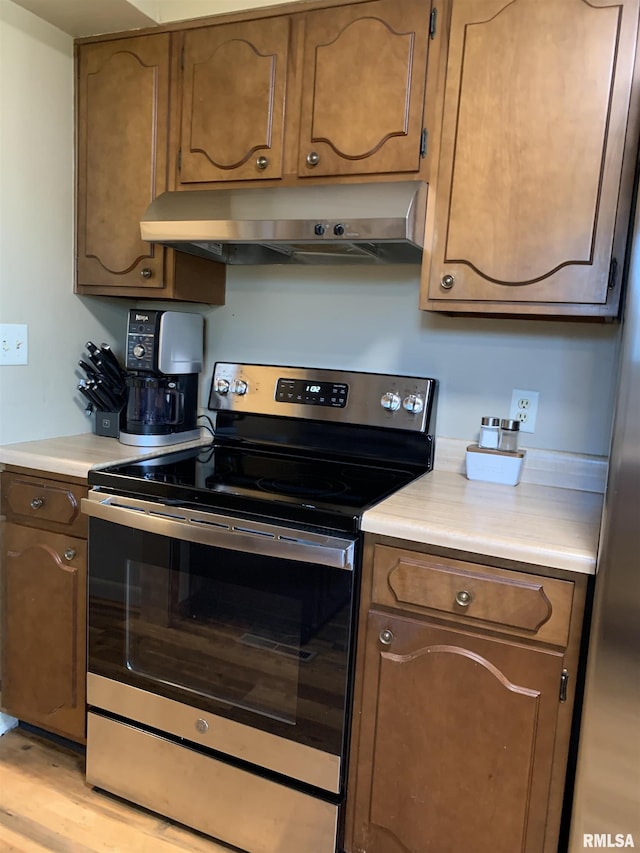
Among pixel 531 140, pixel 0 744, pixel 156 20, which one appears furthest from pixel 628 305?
pixel 0 744

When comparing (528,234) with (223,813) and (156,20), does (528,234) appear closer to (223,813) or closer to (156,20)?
(156,20)

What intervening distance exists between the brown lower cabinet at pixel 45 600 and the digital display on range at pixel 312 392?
0.70 m

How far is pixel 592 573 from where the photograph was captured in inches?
45.8

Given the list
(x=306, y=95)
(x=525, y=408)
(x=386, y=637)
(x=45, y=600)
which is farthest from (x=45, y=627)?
(x=306, y=95)

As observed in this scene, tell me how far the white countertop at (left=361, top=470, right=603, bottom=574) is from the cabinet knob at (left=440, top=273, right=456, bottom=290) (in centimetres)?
52

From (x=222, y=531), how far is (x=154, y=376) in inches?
28.9

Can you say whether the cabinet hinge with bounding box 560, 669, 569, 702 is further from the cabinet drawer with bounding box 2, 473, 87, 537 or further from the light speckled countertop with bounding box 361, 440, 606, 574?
the cabinet drawer with bounding box 2, 473, 87, 537

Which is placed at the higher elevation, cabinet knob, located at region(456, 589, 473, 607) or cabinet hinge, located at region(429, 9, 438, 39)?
cabinet hinge, located at region(429, 9, 438, 39)

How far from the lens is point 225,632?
1.49 m

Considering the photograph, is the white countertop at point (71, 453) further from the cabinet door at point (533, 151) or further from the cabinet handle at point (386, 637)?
the cabinet door at point (533, 151)

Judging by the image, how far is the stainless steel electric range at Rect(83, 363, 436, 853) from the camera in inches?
54.6

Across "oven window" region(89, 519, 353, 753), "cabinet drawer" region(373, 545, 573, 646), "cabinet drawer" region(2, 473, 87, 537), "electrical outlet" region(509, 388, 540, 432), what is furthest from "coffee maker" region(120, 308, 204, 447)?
"electrical outlet" region(509, 388, 540, 432)

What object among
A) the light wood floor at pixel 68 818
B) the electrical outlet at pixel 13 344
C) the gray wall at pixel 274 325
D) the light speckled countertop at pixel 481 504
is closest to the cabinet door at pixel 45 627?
the light wood floor at pixel 68 818

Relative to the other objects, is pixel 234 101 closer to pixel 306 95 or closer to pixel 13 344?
pixel 306 95
